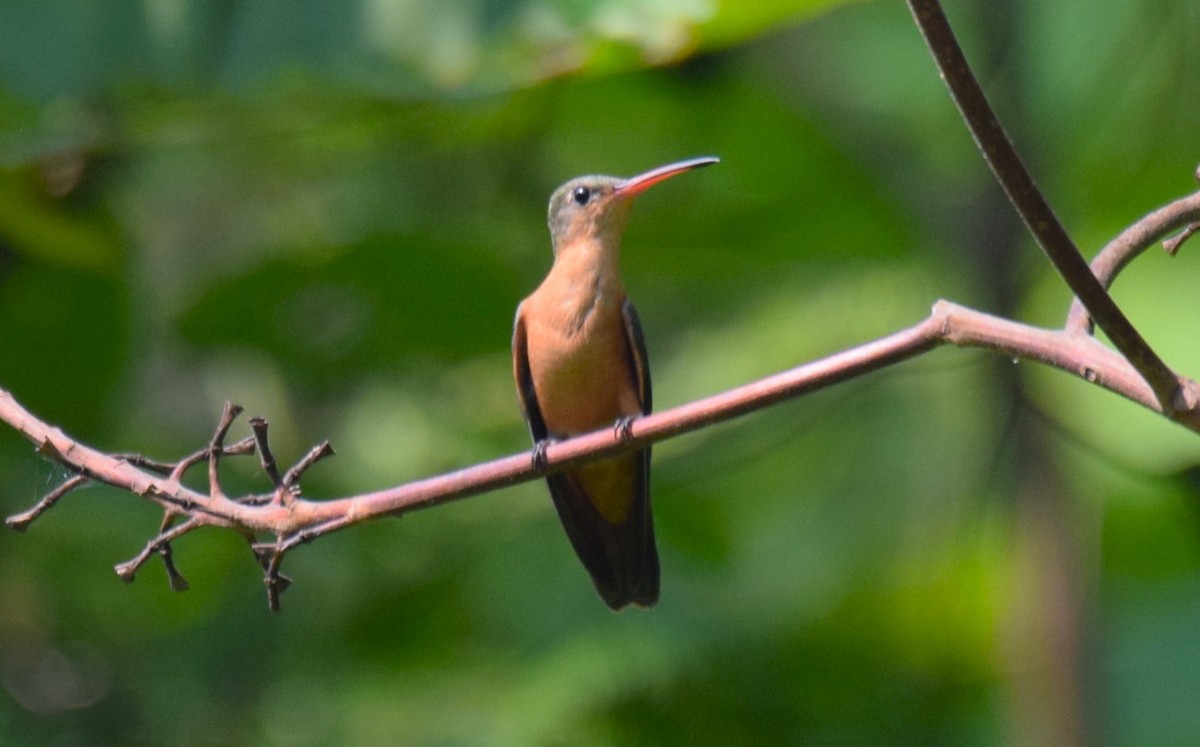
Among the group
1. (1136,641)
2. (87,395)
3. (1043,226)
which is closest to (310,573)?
(87,395)

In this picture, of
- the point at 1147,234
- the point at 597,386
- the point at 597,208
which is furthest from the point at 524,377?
the point at 1147,234

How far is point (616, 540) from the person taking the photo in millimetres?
5039

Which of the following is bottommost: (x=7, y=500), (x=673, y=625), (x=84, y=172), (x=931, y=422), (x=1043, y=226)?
(x=1043, y=226)

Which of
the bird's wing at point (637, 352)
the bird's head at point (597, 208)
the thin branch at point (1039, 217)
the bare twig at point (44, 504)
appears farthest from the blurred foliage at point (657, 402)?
the thin branch at point (1039, 217)

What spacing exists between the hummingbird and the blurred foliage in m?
0.68

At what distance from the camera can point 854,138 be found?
22.3ft

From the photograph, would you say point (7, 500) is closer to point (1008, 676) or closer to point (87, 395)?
point (87, 395)

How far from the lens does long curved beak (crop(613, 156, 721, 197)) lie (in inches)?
169

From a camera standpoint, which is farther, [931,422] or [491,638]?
[931,422]

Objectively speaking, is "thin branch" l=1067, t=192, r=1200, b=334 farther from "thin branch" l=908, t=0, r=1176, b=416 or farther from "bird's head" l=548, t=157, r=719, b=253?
"bird's head" l=548, t=157, r=719, b=253

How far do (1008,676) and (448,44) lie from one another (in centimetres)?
298

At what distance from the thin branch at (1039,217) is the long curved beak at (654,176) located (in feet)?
7.00

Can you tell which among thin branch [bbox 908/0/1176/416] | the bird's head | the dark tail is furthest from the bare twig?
the bird's head

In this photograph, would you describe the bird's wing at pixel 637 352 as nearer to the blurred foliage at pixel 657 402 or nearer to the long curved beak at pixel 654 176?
the long curved beak at pixel 654 176
